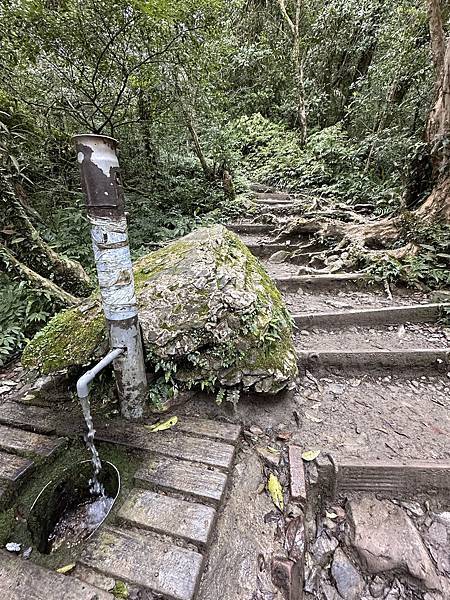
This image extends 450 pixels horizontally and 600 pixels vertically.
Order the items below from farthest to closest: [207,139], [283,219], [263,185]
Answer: [263,185] < [207,139] < [283,219]

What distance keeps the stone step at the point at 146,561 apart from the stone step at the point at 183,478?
0.22 meters

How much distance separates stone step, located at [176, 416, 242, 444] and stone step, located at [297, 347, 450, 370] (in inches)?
41.0

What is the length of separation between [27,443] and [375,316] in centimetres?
322

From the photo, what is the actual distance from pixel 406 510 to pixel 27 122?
21.7 ft

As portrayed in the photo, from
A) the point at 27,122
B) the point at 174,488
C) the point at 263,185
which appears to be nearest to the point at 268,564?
the point at 174,488

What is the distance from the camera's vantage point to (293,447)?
189 cm

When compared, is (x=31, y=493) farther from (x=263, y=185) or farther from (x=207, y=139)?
(x=263, y=185)

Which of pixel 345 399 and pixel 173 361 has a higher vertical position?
pixel 173 361

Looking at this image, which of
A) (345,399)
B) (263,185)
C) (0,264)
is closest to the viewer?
(345,399)

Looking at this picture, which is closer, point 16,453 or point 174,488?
point 174,488

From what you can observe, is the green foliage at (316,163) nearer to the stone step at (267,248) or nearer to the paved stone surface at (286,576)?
the stone step at (267,248)

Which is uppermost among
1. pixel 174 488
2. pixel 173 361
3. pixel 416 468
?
pixel 173 361

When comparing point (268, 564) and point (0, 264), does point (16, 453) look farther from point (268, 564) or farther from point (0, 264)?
point (0, 264)

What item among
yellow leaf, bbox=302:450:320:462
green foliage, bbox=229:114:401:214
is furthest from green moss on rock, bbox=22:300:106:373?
green foliage, bbox=229:114:401:214
